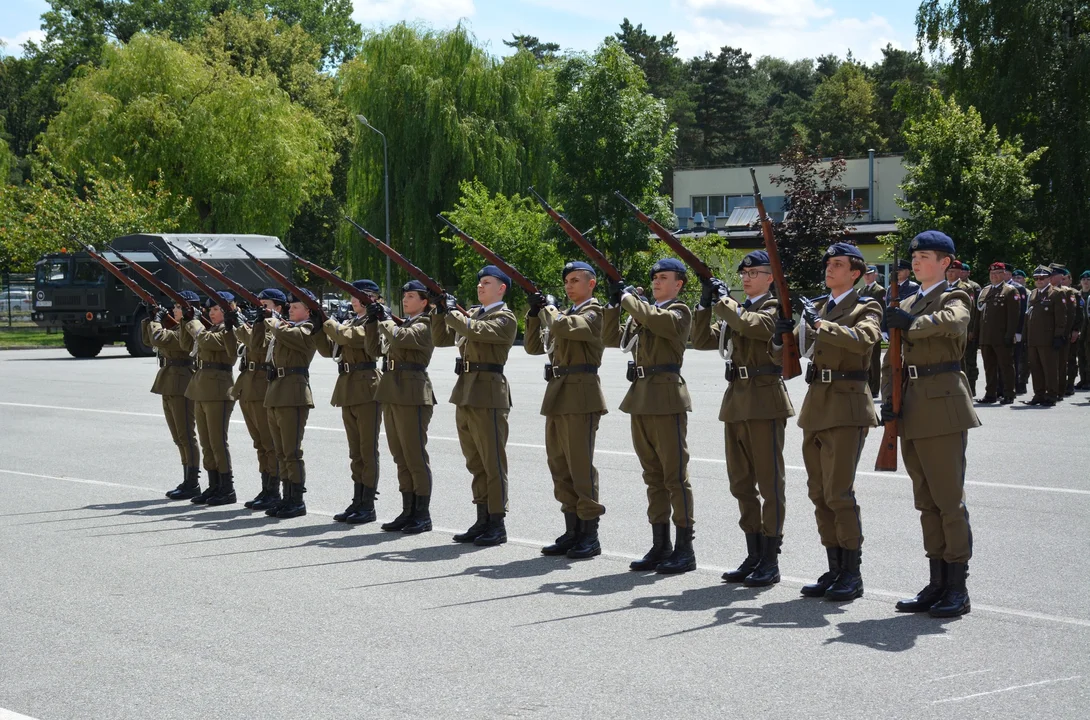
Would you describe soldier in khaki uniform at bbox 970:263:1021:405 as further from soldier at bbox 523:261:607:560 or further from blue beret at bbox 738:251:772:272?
blue beret at bbox 738:251:772:272

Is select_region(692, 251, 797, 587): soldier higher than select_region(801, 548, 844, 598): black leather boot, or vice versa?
select_region(692, 251, 797, 587): soldier

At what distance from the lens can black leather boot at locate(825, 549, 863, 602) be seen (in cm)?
662

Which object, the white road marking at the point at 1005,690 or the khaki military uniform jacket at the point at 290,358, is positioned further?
the khaki military uniform jacket at the point at 290,358

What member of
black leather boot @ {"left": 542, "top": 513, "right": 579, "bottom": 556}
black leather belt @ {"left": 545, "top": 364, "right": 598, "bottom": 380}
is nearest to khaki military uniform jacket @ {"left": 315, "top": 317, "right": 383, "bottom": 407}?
black leather belt @ {"left": 545, "top": 364, "right": 598, "bottom": 380}

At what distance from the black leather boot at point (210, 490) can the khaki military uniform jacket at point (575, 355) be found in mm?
3580

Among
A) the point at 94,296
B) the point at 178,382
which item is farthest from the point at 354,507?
the point at 94,296

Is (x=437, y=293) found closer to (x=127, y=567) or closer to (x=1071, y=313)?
(x=127, y=567)

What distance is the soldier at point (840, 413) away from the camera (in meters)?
6.71

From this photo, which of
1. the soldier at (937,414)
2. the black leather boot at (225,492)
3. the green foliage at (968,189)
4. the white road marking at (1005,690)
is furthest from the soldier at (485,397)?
the green foliage at (968,189)

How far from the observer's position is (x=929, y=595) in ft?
21.1

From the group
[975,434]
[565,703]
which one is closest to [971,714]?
[565,703]

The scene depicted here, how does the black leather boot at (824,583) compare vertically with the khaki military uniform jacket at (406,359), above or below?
below

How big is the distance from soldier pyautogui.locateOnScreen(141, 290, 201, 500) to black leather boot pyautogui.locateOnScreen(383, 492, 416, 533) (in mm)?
2530

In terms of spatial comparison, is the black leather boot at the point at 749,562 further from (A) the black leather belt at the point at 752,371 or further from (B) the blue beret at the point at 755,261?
(B) the blue beret at the point at 755,261
